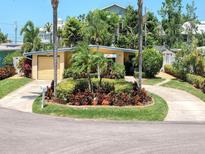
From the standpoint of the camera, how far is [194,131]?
16750 mm

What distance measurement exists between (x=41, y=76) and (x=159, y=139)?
998 inches

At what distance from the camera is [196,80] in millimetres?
32219

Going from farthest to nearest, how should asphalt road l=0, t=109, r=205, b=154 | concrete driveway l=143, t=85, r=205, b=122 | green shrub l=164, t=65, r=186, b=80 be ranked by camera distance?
1. green shrub l=164, t=65, r=186, b=80
2. concrete driveway l=143, t=85, r=205, b=122
3. asphalt road l=0, t=109, r=205, b=154

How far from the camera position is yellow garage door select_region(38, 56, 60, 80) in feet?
128

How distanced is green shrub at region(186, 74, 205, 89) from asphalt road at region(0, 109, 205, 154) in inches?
497

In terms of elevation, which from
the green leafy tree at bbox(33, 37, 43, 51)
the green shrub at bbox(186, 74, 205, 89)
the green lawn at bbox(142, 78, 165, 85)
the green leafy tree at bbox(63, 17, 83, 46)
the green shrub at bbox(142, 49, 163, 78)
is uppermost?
the green leafy tree at bbox(63, 17, 83, 46)

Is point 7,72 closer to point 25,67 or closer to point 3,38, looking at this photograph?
point 25,67

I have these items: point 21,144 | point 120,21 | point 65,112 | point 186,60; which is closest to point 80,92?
point 65,112

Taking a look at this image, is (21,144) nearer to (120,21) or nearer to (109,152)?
(109,152)

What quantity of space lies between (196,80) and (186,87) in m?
1.18

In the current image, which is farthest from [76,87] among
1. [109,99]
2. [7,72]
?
[7,72]

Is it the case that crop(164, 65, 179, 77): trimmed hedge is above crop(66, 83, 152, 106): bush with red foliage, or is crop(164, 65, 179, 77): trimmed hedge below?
above

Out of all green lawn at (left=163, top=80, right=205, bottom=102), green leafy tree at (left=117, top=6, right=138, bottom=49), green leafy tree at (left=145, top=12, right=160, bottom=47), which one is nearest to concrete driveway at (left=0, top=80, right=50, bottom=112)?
green lawn at (left=163, top=80, right=205, bottom=102)

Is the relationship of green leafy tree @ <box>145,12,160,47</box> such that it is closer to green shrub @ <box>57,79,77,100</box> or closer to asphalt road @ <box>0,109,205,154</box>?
green shrub @ <box>57,79,77,100</box>
